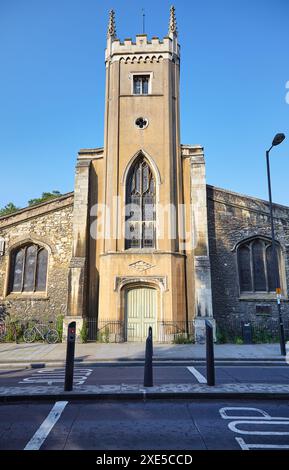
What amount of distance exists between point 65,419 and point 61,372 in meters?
4.49

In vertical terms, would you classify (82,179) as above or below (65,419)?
above

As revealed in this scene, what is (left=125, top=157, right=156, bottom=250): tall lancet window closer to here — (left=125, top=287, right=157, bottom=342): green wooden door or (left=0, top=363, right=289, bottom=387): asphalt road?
(left=125, top=287, right=157, bottom=342): green wooden door

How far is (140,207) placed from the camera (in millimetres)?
17766

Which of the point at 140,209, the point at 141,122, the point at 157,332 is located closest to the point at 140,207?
the point at 140,209

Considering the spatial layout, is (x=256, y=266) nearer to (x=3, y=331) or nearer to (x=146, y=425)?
(x=3, y=331)

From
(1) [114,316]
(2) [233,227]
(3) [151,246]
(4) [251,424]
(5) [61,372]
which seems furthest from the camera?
(2) [233,227]

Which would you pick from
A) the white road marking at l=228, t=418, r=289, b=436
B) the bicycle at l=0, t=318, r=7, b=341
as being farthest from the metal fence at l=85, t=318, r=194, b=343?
the white road marking at l=228, t=418, r=289, b=436

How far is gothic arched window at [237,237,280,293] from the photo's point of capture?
59.0 feet

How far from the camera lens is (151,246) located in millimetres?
17234

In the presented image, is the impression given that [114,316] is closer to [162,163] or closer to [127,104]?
[162,163]

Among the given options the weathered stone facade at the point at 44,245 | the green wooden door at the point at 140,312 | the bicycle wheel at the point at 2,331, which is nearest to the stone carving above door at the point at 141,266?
the green wooden door at the point at 140,312

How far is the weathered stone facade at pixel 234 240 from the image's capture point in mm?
17344

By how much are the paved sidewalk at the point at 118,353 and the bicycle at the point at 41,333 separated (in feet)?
1.88

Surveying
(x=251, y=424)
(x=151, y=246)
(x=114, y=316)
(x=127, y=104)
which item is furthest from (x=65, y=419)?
(x=127, y=104)
